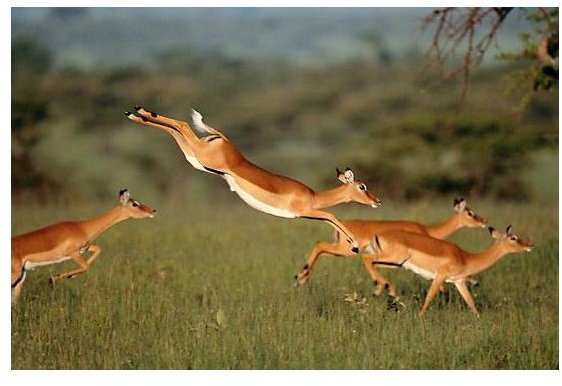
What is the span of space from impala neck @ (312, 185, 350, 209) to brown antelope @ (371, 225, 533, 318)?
454 mm

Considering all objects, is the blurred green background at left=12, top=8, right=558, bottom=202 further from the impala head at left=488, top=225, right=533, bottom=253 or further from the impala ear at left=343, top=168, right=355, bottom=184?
the impala ear at left=343, top=168, right=355, bottom=184

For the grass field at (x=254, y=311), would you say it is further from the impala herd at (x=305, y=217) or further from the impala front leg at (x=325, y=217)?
the impala front leg at (x=325, y=217)

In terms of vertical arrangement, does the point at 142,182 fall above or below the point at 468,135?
below

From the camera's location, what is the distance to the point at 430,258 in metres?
6.97

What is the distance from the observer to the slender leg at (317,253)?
688 centimetres

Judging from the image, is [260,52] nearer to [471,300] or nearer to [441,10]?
[441,10]

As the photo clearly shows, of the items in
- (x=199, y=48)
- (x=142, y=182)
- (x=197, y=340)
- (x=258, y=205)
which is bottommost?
(x=197, y=340)

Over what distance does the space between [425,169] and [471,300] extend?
59.2 inches

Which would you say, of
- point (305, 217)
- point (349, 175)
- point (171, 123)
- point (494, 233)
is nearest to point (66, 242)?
point (171, 123)

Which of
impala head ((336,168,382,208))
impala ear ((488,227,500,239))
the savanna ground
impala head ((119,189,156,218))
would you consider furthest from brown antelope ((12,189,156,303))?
impala ear ((488,227,500,239))

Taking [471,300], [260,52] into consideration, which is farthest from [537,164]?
[260,52]

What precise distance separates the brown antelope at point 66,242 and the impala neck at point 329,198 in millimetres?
1069
